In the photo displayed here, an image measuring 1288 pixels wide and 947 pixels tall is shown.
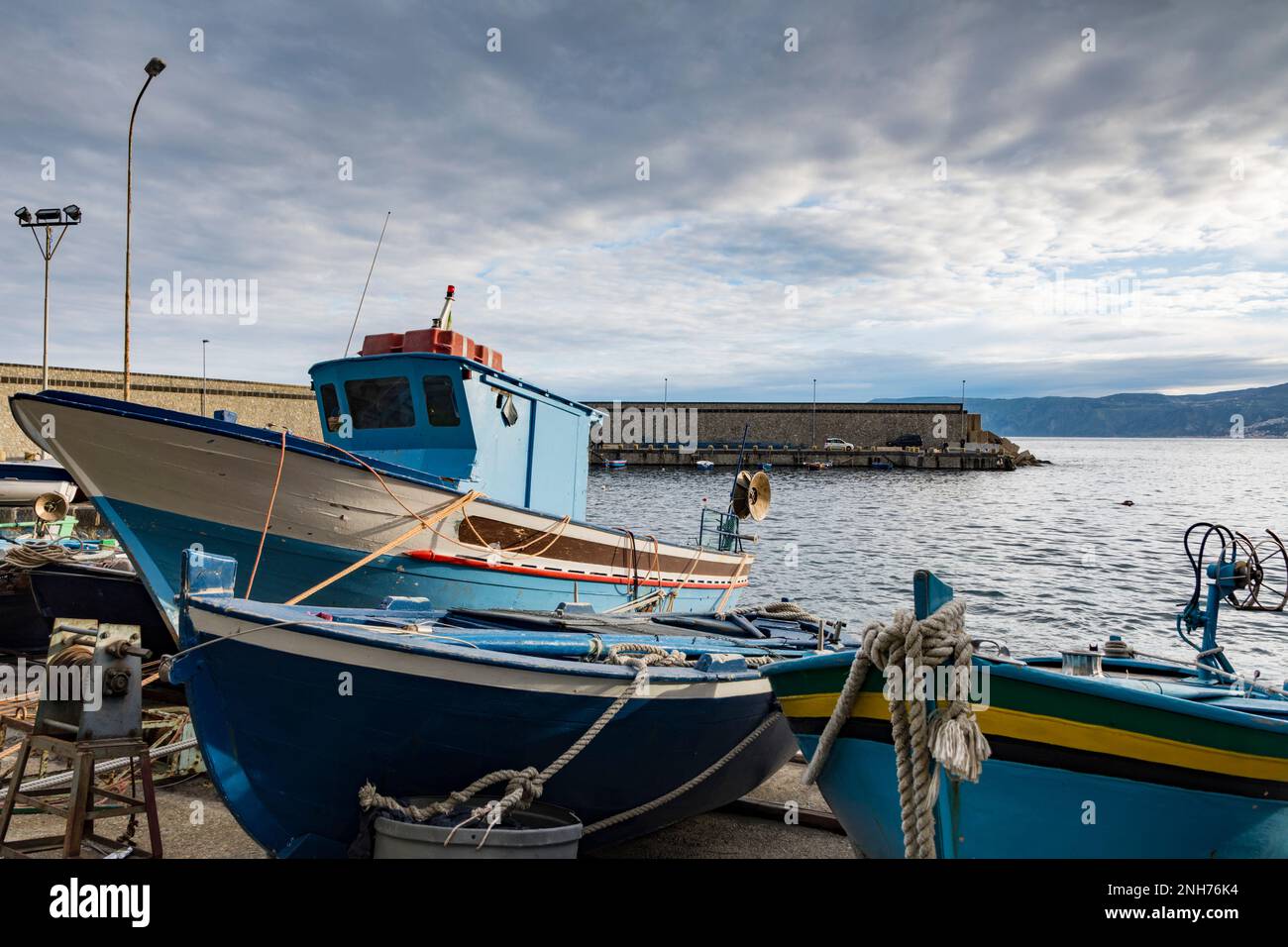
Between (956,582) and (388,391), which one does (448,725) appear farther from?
(956,582)

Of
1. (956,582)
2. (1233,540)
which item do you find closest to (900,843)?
(1233,540)

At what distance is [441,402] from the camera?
10516 mm

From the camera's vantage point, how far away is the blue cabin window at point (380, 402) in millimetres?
10719

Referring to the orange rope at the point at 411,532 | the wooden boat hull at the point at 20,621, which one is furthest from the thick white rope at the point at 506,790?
the wooden boat hull at the point at 20,621

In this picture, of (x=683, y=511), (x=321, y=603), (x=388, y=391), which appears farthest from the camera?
(x=683, y=511)

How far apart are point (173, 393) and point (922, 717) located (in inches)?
2454

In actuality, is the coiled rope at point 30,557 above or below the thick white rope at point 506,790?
above

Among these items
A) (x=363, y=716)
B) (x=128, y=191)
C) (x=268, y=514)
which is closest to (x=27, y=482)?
(x=128, y=191)

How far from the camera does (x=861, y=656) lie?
14.8 feet

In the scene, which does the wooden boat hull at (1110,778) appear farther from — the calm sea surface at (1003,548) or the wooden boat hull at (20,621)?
the wooden boat hull at (20,621)

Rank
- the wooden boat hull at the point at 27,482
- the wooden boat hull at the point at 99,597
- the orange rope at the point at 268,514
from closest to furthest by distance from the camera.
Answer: the orange rope at the point at 268,514
the wooden boat hull at the point at 99,597
the wooden boat hull at the point at 27,482

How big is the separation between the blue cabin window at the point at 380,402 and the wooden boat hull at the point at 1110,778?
7649mm

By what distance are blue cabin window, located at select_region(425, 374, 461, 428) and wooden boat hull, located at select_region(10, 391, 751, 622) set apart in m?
1.40

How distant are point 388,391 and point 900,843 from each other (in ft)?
26.7
